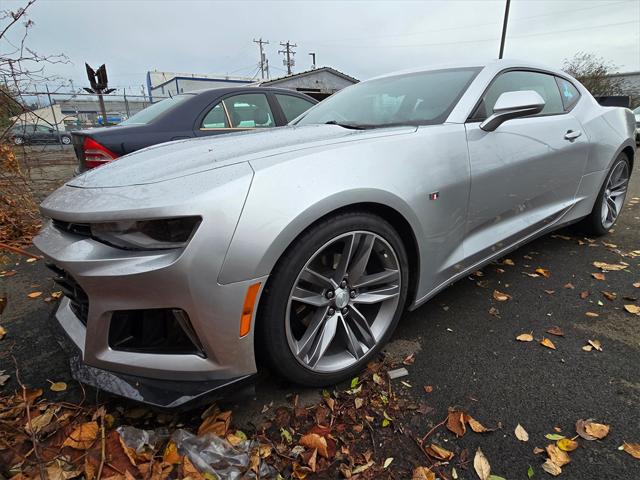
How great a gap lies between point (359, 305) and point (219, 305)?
0.81 meters

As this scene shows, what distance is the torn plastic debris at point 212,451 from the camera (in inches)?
50.9

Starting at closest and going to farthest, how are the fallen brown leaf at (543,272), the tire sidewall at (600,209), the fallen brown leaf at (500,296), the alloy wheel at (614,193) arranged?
the fallen brown leaf at (500,296) → the fallen brown leaf at (543,272) → the tire sidewall at (600,209) → the alloy wheel at (614,193)

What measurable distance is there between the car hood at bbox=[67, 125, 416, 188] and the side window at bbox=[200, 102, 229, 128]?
6.90 ft

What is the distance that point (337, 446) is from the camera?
1.42 m

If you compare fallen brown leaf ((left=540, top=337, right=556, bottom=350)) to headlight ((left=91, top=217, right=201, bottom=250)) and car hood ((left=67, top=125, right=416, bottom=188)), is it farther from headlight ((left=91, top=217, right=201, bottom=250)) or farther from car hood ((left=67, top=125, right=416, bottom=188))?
headlight ((left=91, top=217, right=201, bottom=250))

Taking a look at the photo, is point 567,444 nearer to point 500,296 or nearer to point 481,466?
point 481,466

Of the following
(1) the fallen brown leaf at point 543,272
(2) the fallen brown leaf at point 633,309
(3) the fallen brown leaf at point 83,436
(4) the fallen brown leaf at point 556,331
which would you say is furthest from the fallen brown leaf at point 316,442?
(1) the fallen brown leaf at point 543,272

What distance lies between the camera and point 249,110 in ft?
14.7

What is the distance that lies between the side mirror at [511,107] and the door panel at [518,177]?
6 cm

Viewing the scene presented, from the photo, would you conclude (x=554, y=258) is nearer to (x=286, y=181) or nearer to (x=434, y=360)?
(x=434, y=360)

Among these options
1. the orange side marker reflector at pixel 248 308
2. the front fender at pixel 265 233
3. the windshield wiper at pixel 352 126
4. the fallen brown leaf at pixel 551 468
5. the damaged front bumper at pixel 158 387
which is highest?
the windshield wiper at pixel 352 126

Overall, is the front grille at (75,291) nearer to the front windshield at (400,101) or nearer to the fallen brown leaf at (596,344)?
the front windshield at (400,101)

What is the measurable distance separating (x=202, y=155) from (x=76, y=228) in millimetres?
581

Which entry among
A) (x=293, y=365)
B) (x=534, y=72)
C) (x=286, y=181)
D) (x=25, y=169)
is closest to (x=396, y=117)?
(x=286, y=181)
